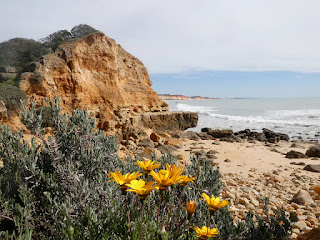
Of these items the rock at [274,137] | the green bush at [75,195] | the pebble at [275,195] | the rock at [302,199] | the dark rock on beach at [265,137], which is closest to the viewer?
the green bush at [75,195]

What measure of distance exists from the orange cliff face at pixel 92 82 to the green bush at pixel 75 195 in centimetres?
901

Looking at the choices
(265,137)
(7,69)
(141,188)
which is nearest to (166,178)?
(141,188)

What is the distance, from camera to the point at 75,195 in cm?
242

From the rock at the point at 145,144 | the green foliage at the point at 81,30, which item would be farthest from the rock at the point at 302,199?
the green foliage at the point at 81,30

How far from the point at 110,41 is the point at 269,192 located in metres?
14.3

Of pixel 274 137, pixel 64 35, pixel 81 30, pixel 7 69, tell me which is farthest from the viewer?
pixel 274 137

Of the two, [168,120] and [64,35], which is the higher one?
[64,35]

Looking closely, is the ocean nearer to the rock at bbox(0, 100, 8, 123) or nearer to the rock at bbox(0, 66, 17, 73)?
the rock at bbox(0, 66, 17, 73)

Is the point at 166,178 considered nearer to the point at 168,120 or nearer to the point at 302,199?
the point at 302,199

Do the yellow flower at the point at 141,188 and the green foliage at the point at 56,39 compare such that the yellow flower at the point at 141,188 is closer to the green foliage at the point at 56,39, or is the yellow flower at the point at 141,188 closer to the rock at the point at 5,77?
the rock at the point at 5,77

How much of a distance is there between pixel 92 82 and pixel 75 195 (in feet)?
41.6

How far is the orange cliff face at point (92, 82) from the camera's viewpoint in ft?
39.0

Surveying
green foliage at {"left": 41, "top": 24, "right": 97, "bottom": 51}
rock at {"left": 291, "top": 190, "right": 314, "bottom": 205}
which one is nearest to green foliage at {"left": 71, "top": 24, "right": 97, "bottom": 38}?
green foliage at {"left": 41, "top": 24, "right": 97, "bottom": 51}

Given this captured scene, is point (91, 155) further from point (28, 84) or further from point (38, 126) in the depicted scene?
point (28, 84)
